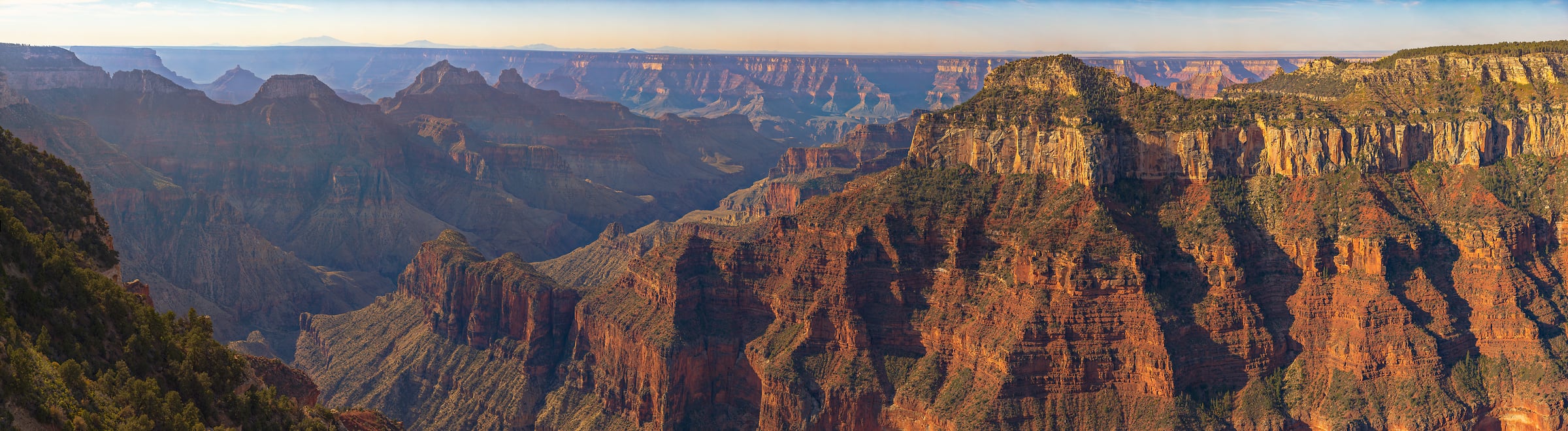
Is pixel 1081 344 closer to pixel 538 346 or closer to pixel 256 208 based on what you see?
pixel 538 346

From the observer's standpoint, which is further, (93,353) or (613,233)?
(613,233)

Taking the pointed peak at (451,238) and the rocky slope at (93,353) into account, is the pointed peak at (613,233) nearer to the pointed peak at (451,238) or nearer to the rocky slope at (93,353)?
the pointed peak at (451,238)

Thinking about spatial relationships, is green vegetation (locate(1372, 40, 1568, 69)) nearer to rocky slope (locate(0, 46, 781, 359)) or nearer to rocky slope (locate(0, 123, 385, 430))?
rocky slope (locate(0, 123, 385, 430))

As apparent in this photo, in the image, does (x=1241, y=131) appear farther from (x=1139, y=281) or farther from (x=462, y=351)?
(x=462, y=351)

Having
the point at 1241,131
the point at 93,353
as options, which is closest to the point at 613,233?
the point at 1241,131

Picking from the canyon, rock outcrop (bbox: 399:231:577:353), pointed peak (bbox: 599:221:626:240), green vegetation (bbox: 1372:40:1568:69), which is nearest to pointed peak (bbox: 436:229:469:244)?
rock outcrop (bbox: 399:231:577:353)

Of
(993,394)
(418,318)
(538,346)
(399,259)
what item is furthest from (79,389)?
(399,259)

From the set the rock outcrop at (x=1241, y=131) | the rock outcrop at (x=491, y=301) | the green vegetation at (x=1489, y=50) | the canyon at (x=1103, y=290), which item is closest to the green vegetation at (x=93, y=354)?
the canyon at (x=1103, y=290)
